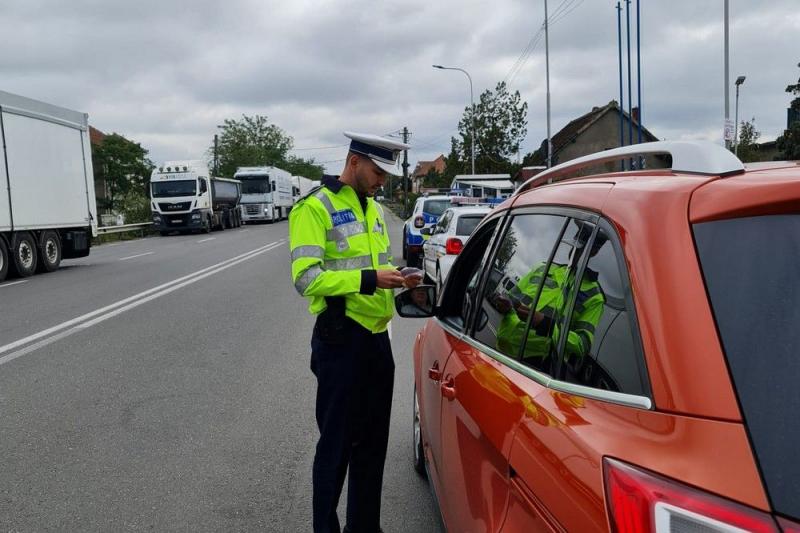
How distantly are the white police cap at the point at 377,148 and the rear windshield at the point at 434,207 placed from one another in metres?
14.7

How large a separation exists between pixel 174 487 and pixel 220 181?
36679 millimetres

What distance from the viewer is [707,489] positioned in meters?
1.14

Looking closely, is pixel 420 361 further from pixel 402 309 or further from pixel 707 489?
pixel 707 489

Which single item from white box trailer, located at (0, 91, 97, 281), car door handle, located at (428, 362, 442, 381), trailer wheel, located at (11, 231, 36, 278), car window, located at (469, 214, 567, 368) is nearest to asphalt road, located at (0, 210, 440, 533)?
car door handle, located at (428, 362, 442, 381)

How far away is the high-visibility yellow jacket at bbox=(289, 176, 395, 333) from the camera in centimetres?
275

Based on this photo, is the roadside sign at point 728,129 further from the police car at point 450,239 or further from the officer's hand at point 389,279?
the officer's hand at point 389,279

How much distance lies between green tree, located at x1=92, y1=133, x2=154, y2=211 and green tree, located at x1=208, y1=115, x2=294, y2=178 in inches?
505

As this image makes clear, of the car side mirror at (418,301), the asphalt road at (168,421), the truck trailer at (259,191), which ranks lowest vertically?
the asphalt road at (168,421)

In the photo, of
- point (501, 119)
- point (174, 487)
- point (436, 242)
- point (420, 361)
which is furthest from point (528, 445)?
point (501, 119)

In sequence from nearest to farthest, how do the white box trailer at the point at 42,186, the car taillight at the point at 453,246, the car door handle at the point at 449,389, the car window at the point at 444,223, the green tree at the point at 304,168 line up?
the car door handle at the point at 449,389, the car taillight at the point at 453,246, the car window at the point at 444,223, the white box trailer at the point at 42,186, the green tree at the point at 304,168

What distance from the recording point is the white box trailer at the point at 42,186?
14492 mm

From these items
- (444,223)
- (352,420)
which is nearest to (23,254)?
(444,223)

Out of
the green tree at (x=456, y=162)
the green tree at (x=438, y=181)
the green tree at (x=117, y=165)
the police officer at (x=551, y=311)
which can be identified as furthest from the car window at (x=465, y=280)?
the green tree at (x=117, y=165)

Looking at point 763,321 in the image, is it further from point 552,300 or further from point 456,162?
point 456,162
